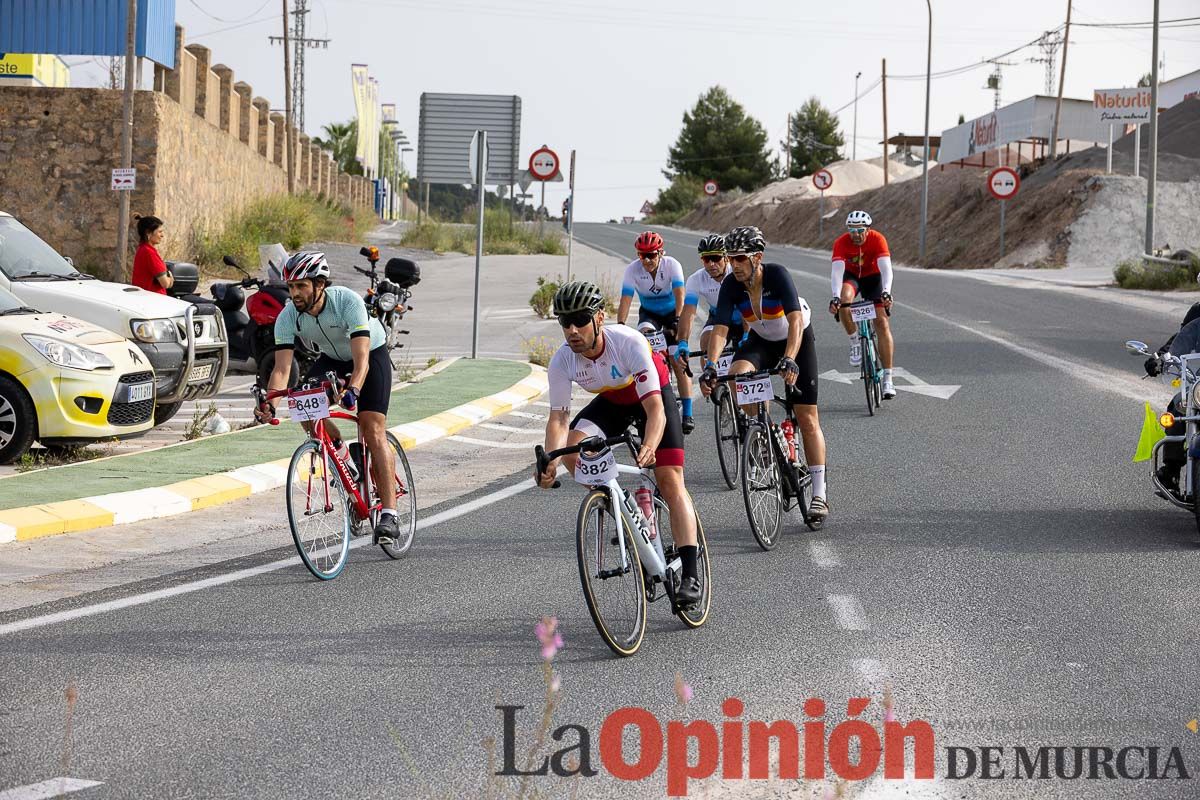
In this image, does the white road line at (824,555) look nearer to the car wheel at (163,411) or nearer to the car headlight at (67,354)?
the car headlight at (67,354)

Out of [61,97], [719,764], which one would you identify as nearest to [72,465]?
[719,764]

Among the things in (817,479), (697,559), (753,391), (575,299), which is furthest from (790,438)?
(575,299)

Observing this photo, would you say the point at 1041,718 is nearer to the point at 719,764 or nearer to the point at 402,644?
the point at 719,764

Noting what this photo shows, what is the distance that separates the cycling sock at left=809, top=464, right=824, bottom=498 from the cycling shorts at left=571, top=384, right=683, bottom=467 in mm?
2645

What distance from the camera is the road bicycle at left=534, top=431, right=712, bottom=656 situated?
21.2 feet

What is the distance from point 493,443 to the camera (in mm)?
14750

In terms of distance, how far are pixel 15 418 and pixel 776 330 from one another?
6242 millimetres

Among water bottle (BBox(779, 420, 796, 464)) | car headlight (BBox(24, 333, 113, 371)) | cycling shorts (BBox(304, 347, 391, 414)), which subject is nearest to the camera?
cycling shorts (BBox(304, 347, 391, 414))

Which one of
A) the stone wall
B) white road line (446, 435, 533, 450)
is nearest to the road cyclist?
white road line (446, 435, 533, 450)

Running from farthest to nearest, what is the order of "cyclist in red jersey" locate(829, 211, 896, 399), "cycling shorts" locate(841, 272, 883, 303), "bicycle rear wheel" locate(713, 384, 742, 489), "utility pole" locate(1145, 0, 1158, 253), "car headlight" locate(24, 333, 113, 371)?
1. "utility pole" locate(1145, 0, 1158, 253)
2. "cycling shorts" locate(841, 272, 883, 303)
3. "cyclist in red jersey" locate(829, 211, 896, 399)
4. "car headlight" locate(24, 333, 113, 371)
5. "bicycle rear wheel" locate(713, 384, 742, 489)

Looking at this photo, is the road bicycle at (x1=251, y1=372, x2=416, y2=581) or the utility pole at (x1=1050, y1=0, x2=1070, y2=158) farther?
the utility pole at (x1=1050, y1=0, x2=1070, y2=158)

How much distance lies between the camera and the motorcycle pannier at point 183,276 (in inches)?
599

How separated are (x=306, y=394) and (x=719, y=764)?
13.5 ft

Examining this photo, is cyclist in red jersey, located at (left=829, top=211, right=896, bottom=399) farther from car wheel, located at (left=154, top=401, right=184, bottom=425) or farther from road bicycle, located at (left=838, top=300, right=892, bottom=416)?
car wheel, located at (left=154, top=401, right=184, bottom=425)
